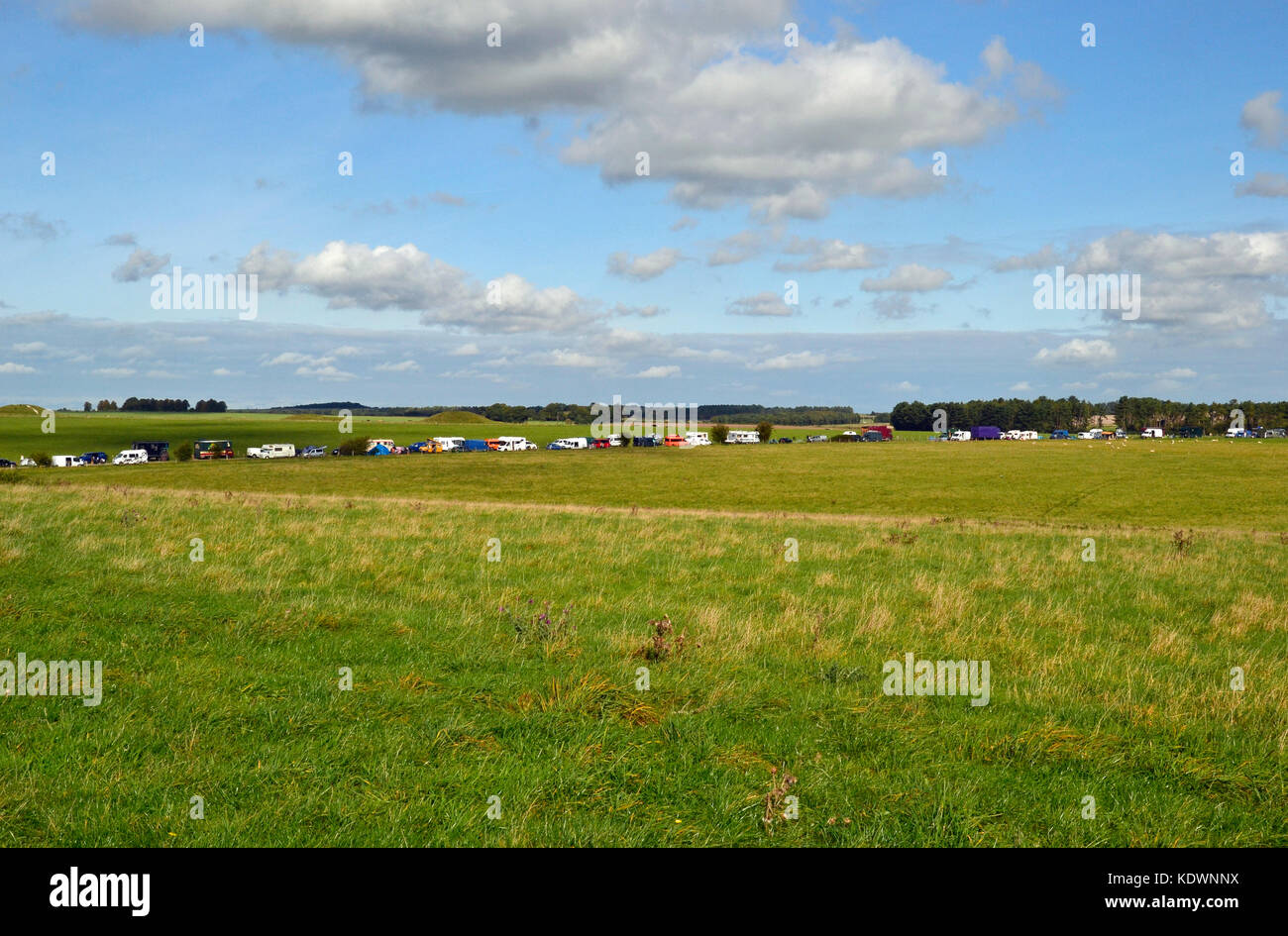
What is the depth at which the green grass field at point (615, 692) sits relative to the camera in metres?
6.19

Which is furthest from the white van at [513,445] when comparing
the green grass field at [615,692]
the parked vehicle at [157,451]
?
the green grass field at [615,692]

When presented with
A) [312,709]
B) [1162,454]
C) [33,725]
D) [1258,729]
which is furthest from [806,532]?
[1162,454]

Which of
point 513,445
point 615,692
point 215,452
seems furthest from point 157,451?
point 615,692

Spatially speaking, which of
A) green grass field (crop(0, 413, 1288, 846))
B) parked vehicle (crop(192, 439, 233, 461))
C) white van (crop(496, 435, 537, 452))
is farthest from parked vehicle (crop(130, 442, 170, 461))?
green grass field (crop(0, 413, 1288, 846))

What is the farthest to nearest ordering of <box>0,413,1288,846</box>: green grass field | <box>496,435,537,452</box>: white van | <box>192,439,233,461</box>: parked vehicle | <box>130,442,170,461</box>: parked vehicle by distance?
<box>496,435,537,452</box>: white van
<box>192,439,233,461</box>: parked vehicle
<box>130,442,170,461</box>: parked vehicle
<box>0,413,1288,846</box>: green grass field

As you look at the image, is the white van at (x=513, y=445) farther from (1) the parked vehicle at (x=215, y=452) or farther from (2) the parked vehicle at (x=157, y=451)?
(2) the parked vehicle at (x=157, y=451)

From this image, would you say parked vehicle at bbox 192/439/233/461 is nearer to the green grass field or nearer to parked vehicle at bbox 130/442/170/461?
parked vehicle at bbox 130/442/170/461

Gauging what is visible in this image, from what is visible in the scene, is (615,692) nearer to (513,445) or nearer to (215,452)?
(215,452)

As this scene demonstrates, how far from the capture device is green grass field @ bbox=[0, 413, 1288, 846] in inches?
244

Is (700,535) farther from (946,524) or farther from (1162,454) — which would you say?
(1162,454)

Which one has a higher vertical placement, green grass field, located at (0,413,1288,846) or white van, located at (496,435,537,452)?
white van, located at (496,435,537,452)

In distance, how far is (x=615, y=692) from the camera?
8.70 meters

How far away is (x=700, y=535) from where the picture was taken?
72.1ft
